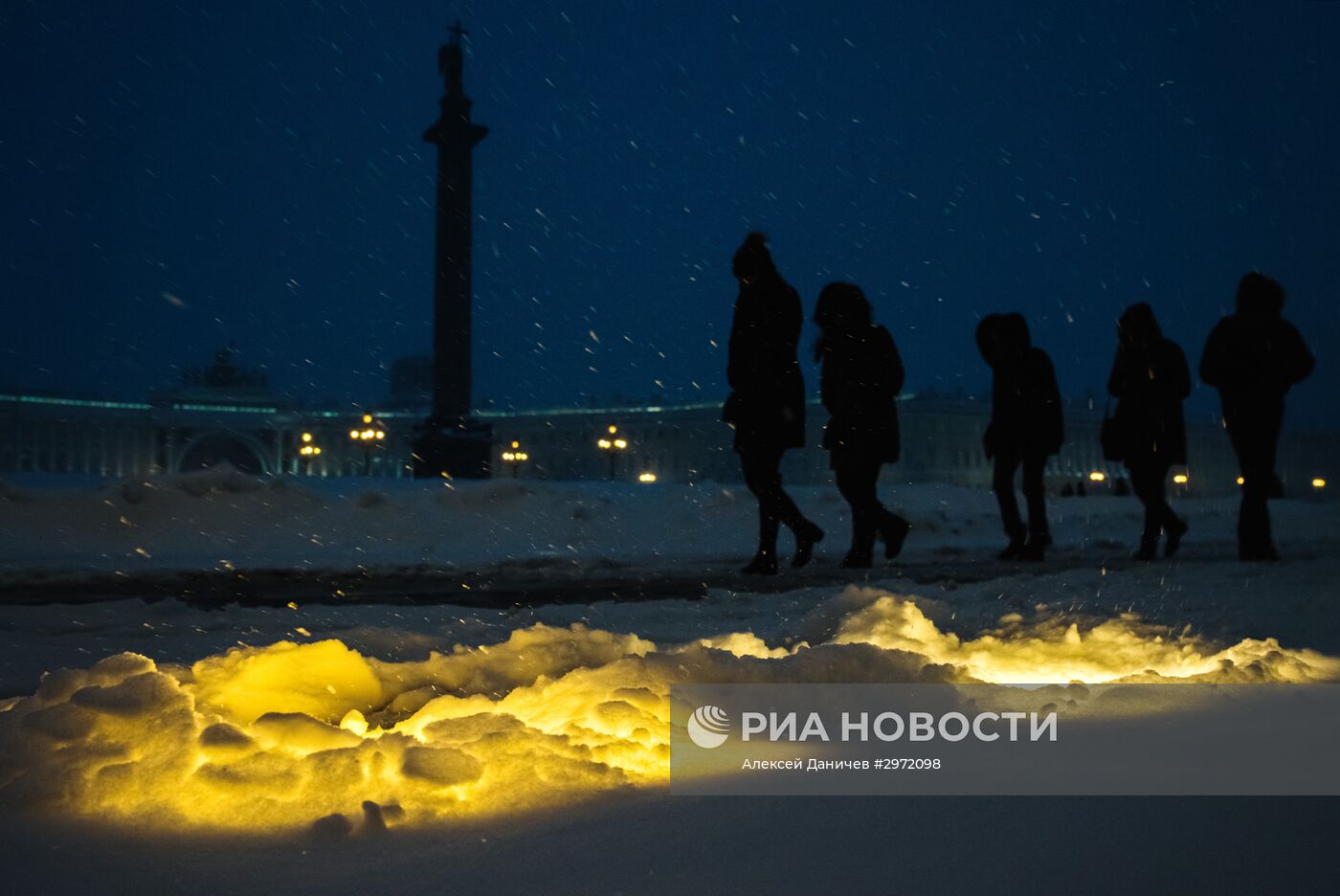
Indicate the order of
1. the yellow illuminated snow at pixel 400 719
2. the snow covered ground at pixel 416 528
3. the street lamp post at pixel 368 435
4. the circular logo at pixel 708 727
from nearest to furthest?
the yellow illuminated snow at pixel 400 719, the circular logo at pixel 708 727, the snow covered ground at pixel 416 528, the street lamp post at pixel 368 435

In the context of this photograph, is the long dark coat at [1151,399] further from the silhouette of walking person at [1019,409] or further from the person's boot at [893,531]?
the person's boot at [893,531]

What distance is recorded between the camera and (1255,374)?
7.12m

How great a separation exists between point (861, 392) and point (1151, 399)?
2120mm

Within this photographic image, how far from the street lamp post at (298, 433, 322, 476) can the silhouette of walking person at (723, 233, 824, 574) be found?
220 ft

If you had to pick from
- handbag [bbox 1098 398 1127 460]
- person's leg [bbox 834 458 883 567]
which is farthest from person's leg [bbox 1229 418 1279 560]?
person's leg [bbox 834 458 883 567]

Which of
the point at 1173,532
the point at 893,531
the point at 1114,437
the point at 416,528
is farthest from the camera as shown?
the point at 416,528

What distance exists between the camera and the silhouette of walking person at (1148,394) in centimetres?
764

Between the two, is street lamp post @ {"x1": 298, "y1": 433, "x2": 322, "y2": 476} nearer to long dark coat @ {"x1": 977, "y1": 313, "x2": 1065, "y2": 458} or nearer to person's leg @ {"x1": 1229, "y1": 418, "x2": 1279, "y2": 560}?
long dark coat @ {"x1": 977, "y1": 313, "x2": 1065, "y2": 458}

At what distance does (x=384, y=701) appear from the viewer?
95.4 inches

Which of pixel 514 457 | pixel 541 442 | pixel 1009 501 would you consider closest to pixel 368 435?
pixel 514 457

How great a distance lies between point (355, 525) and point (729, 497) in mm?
3368

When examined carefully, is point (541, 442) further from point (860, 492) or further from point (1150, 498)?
point (860, 492)

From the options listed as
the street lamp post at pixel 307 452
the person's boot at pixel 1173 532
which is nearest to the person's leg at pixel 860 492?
the person's boot at pixel 1173 532

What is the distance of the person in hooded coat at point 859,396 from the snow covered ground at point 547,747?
2.13 m
